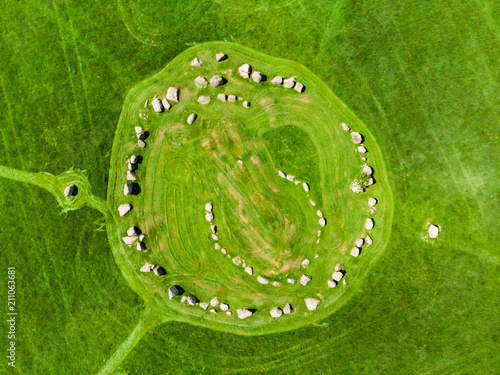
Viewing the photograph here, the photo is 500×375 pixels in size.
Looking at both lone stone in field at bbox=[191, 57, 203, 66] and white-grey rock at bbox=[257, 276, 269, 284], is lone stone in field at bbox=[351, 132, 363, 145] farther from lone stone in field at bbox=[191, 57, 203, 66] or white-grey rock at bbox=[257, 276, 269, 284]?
lone stone in field at bbox=[191, 57, 203, 66]

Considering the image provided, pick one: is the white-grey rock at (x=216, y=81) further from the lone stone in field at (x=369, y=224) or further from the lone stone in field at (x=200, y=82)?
the lone stone in field at (x=369, y=224)

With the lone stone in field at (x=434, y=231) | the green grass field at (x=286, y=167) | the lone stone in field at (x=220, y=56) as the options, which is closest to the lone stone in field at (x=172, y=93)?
the green grass field at (x=286, y=167)

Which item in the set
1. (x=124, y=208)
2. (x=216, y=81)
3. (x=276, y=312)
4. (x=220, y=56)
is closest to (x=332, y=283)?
(x=276, y=312)

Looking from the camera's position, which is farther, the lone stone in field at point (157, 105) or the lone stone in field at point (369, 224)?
the lone stone in field at point (157, 105)

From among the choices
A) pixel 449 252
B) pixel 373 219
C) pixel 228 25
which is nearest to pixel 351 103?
pixel 373 219

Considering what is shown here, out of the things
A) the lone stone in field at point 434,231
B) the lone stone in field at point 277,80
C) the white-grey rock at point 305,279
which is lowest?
the white-grey rock at point 305,279

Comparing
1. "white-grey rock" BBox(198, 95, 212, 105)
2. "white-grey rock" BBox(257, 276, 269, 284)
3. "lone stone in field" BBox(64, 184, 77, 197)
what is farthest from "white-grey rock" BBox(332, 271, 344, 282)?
"lone stone in field" BBox(64, 184, 77, 197)
